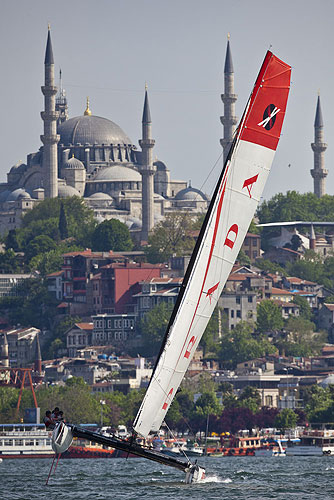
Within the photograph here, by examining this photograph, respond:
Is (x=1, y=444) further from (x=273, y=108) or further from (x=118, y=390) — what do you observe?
(x=273, y=108)

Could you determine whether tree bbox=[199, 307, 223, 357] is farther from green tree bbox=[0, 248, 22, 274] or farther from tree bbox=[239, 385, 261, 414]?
green tree bbox=[0, 248, 22, 274]

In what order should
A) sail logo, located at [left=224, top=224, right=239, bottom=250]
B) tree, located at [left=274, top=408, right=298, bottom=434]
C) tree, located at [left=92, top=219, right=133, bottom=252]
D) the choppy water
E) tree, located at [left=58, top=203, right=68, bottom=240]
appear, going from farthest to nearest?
1. tree, located at [left=58, top=203, right=68, bottom=240]
2. tree, located at [left=92, top=219, right=133, bottom=252]
3. tree, located at [left=274, top=408, right=298, bottom=434]
4. the choppy water
5. sail logo, located at [left=224, top=224, right=239, bottom=250]

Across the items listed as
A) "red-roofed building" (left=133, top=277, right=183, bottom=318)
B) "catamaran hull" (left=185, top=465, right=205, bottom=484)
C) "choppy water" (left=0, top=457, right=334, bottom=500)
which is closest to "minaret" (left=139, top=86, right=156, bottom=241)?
"red-roofed building" (left=133, top=277, right=183, bottom=318)

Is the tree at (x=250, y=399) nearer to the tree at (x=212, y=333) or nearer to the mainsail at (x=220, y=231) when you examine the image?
the tree at (x=212, y=333)

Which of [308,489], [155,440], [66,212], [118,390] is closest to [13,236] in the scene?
[66,212]

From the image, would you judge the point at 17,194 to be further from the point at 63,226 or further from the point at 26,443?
the point at 26,443

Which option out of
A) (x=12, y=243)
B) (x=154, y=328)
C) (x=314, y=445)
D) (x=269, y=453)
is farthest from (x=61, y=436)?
(x=12, y=243)
